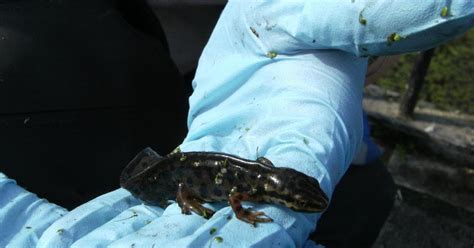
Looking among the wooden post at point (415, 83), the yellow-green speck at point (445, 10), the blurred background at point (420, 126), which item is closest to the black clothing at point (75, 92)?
the blurred background at point (420, 126)

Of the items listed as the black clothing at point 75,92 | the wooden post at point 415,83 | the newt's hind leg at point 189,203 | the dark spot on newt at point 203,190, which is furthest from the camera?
the wooden post at point 415,83

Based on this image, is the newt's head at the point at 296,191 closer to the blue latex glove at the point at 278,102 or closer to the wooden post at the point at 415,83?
the blue latex glove at the point at 278,102

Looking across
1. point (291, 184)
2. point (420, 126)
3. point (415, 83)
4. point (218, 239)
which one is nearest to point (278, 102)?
point (291, 184)

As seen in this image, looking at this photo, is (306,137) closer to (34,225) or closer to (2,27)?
(34,225)

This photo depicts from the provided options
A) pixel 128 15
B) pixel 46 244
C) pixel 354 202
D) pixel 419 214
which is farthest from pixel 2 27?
pixel 419 214

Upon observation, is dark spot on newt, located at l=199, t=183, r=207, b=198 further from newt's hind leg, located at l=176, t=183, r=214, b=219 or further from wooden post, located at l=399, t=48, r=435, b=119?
wooden post, located at l=399, t=48, r=435, b=119

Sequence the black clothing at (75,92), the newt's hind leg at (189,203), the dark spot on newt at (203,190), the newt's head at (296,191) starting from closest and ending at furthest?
the newt's head at (296,191) < the newt's hind leg at (189,203) < the dark spot on newt at (203,190) < the black clothing at (75,92)

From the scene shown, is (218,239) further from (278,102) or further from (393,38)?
(393,38)
